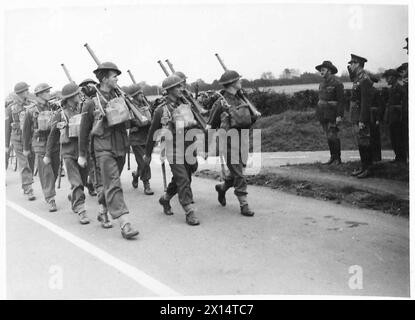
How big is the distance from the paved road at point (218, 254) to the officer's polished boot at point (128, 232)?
0.10 meters

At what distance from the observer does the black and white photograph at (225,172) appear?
5445 millimetres

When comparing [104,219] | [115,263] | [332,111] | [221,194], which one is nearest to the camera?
[115,263]

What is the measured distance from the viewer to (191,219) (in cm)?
703

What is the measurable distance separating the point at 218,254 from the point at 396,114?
3.00m

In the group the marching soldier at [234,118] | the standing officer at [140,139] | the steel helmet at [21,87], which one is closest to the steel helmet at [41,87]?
the steel helmet at [21,87]

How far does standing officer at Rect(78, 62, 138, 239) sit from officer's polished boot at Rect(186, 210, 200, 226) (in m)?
0.82

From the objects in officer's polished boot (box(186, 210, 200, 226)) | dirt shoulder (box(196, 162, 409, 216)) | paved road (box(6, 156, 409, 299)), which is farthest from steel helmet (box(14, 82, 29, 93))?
dirt shoulder (box(196, 162, 409, 216))

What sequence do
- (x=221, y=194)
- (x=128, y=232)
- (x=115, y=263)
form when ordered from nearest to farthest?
(x=115, y=263) < (x=128, y=232) < (x=221, y=194)

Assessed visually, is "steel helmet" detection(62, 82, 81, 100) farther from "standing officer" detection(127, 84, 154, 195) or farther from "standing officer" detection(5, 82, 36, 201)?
"standing officer" detection(127, 84, 154, 195)

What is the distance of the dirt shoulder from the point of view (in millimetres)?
6824

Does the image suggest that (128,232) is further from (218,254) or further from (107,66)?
(107,66)

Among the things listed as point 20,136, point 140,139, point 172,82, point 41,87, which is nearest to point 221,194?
point 172,82

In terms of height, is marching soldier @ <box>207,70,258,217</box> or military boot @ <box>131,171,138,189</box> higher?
marching soldier @ <box>207,70,258,217</box>

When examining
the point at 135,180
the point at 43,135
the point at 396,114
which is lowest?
the point at 135,180
